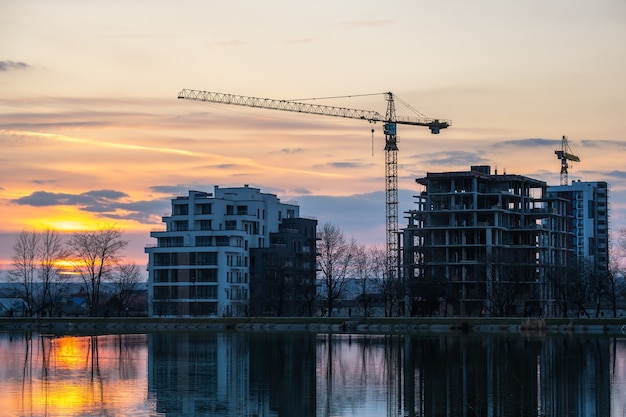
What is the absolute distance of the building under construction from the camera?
6265 inches

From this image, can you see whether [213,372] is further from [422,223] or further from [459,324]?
[422,223]

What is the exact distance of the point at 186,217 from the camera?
17725 cm

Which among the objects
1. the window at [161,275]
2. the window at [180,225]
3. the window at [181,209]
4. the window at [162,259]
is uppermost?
the window at [181,209]

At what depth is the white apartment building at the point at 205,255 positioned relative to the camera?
168125 mm

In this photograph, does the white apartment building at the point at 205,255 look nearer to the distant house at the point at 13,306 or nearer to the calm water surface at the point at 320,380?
the distant house at the point at 13,306

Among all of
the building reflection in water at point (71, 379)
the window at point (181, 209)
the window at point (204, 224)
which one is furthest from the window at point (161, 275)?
the building reflection in water at point (71, 379)

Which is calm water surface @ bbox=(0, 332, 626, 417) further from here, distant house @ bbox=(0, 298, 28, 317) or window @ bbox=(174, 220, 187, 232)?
distant house @ bbox=(0, 298, 28, 317)

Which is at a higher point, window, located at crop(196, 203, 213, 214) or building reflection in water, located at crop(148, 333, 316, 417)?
window, located at crop(196, 203, 213, 214)

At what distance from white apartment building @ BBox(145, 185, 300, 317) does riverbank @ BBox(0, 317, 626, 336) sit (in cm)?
3018

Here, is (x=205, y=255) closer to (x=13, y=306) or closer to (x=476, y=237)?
(x=13, y=306)

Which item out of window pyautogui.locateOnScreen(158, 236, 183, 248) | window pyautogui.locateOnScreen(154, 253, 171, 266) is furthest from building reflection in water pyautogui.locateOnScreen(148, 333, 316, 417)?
window pyautogui.locateOnScreen(158, 236, 183, 248)

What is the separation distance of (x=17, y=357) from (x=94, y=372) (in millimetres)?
15185

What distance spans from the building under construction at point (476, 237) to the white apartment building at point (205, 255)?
89.8 ft

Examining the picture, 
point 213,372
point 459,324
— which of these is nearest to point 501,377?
point 213,372
